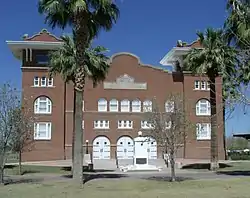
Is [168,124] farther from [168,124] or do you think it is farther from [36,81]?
[36,81]

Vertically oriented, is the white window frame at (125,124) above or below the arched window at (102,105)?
below

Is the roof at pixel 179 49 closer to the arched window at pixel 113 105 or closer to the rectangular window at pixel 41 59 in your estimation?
the arched window at pixel 113 105

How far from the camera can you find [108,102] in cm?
5584

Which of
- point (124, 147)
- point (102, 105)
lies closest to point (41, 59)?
point (102, 105)

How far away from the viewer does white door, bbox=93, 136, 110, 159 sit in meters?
55.0

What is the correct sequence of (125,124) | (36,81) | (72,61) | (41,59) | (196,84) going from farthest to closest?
(196,84)
(125,124)
(41,59)
(36,81)
(72,61)

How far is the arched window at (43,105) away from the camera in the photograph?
5378 cm

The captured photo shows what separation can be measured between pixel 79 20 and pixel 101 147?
3409 cm

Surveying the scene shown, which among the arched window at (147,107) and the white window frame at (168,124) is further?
the arched window at (147,107)

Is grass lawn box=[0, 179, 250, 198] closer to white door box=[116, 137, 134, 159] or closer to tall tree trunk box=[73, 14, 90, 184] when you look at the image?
tall tree trunk box=[73, 14, 90, 184]

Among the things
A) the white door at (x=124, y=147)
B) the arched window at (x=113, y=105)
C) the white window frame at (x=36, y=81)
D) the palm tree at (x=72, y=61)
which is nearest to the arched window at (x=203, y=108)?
the white door at (x=124, y=147)

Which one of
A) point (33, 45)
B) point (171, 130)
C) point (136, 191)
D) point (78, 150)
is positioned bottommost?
point (136, 191)

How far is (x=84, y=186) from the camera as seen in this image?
2164 centimetres

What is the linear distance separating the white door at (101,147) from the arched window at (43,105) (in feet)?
22.6
